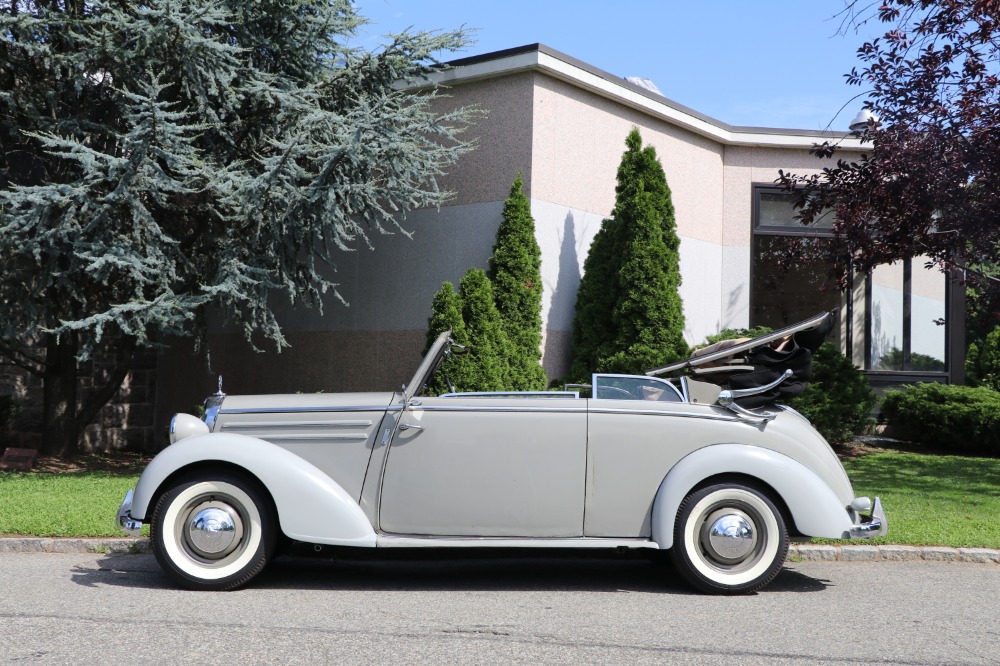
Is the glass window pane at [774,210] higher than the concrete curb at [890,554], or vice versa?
the glass window pane at [774,210]

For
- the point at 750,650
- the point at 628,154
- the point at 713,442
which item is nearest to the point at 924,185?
the point at 628,154

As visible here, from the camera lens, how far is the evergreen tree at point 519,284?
1159cm

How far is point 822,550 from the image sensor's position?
22.4 ft

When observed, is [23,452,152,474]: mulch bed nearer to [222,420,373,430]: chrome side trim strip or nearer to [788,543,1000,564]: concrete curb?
[222,420,373,430]: chrome side trim strip

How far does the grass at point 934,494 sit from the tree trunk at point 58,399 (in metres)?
9.71

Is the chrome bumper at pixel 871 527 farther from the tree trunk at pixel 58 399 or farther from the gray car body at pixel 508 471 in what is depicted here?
the tree trunk at pixel 58 399

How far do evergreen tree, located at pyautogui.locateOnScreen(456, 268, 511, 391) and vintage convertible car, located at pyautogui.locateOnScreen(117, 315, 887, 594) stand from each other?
518 centimetres

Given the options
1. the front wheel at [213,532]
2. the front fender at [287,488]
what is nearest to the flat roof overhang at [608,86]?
the front fender at [287,488]

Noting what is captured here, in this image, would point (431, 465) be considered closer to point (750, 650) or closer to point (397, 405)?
point (397, 405)

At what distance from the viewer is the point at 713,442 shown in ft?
19.0

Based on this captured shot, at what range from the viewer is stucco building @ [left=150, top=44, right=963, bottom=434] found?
12188 millimetres

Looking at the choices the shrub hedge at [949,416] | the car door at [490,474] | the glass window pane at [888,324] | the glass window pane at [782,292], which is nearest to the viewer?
the car door at [490,474]

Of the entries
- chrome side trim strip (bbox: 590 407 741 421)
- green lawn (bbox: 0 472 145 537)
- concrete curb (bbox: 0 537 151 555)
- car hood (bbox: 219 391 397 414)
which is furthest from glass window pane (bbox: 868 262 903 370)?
concrete curb (bbox: 0 537 151 555)

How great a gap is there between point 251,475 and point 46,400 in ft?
26.9
